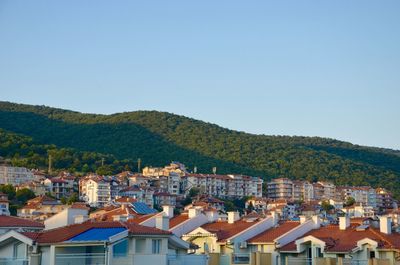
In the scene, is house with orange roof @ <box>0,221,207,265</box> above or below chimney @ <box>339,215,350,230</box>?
below

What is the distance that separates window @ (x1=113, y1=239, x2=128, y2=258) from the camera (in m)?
33.0

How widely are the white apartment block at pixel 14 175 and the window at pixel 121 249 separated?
148m

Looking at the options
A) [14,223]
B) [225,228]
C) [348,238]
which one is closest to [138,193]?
[225,228]

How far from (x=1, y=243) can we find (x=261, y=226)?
18791 millimetres

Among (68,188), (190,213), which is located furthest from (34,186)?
(190,213)

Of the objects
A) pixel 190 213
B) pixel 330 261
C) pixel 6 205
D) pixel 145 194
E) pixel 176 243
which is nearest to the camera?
pixel 176 243

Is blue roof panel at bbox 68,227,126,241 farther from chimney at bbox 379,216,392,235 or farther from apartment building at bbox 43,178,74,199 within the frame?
apartment building at bbox 43,178,74,199

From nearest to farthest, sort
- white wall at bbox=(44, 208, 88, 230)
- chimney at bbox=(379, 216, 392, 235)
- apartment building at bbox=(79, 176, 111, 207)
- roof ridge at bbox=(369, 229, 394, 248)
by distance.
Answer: white wall at bbox=(44, 208, 88, 230) → roof ridge at bbox=(369, 229, 394, 248) → chimney at bbox=(379, 216, 392, 235) → apartment building at bbox=(79, 176, 111, 207)

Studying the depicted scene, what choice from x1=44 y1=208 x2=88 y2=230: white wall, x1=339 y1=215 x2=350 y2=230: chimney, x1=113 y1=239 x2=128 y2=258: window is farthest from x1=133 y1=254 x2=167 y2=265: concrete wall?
x1=339 y1=215 x2=350 y2=230: chimney

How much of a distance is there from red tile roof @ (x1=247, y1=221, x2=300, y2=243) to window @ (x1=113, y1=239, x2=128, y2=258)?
14.1m

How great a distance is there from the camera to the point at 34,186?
16762 centimetres

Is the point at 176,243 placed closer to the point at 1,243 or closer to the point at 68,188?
the point at 1,243

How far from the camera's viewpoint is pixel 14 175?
180 m

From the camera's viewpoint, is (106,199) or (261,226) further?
(106,199)
